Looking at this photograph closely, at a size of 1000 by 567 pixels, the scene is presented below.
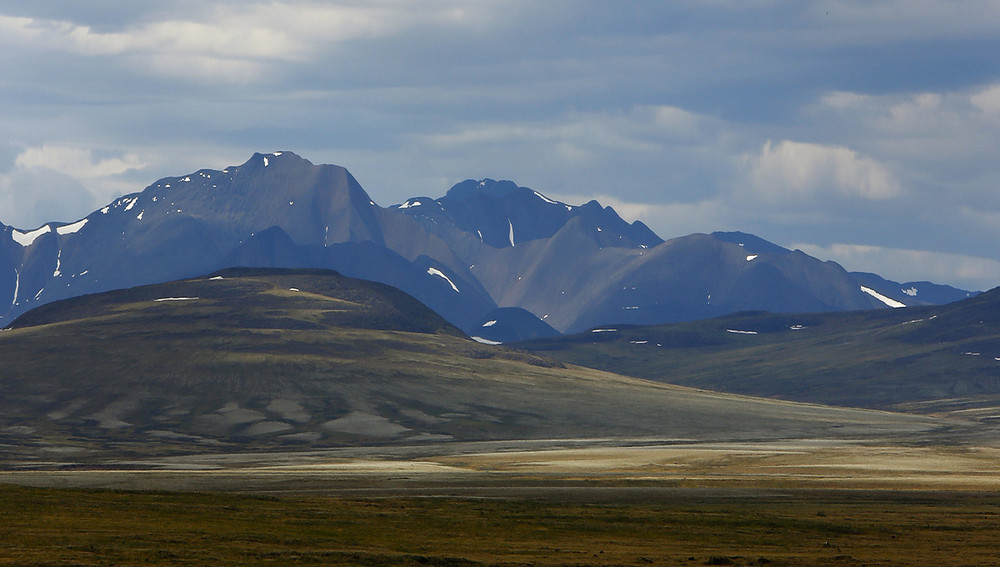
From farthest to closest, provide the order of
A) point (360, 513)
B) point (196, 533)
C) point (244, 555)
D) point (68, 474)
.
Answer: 1. point (68, 474)
2. point (360, 513)
3. point (196, 533)
4. point (244, 555)

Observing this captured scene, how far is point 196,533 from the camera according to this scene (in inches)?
2522

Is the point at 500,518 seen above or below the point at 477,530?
below

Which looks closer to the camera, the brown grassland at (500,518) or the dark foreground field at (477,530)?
the dark foreground field at (477,530)

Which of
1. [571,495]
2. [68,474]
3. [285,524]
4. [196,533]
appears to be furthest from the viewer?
[68,474]

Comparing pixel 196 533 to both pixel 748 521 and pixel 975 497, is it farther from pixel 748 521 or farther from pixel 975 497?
pixel 975 497

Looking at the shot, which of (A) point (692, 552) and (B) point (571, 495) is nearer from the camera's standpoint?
(A) point (692, 552)

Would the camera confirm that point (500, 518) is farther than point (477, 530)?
Yes

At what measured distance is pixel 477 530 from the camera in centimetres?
7131

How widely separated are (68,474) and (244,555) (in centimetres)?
7510

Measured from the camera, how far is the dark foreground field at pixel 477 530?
2282 inches

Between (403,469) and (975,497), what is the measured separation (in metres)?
63.4

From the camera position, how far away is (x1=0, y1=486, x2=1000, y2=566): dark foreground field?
58.0 m

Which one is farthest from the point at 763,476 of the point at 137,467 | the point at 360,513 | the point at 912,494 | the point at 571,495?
the point at 137,467

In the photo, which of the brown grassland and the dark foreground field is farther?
the brown grassland
